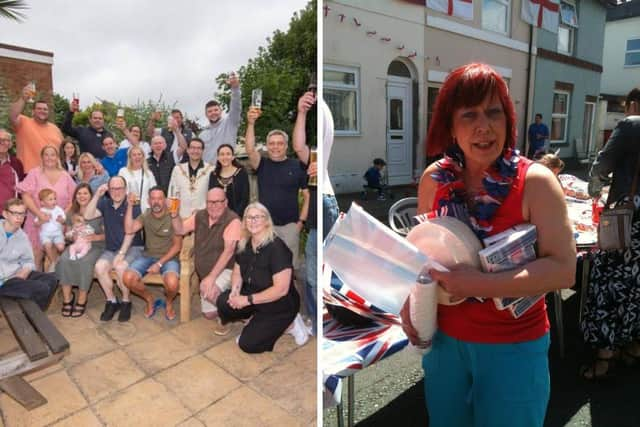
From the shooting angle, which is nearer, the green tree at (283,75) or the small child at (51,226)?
the green tree at (283,75)

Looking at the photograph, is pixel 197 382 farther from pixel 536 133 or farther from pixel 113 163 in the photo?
pixel 536 133

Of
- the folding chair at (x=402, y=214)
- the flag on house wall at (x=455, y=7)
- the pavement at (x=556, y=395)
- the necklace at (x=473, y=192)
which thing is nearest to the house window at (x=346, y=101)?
the flag on house wall at (x=455, y=7)

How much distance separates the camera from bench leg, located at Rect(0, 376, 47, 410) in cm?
185

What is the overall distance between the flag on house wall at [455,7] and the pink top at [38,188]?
14.9 feet

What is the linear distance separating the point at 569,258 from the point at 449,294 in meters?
0.22

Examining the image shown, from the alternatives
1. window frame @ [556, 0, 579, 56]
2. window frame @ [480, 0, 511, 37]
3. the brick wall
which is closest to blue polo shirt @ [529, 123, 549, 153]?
window frame @ [480, 0, 511, 37]

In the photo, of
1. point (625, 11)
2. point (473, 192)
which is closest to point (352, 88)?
point (473, 192)

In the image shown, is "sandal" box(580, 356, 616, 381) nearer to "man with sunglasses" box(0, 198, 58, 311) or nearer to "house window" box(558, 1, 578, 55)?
"man with sunglasses" box(0, 198, 58, 311)

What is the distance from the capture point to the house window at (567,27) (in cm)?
822

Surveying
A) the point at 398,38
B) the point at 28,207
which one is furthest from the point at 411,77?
the point at 28,207

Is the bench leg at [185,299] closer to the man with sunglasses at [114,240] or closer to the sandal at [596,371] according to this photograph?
the man with sunglasses at [114,240]

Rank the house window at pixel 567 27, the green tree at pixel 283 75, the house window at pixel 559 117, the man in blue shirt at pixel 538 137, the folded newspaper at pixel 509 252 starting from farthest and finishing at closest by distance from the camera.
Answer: the house window at pixel 559 117
the house window at pixel 567 27
the man in blue shirt at pixel 538 137
the green tree at pixel 283 75
the folded newspaper at pixel 509 252

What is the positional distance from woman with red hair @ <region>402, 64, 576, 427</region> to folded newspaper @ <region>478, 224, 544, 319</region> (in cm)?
2

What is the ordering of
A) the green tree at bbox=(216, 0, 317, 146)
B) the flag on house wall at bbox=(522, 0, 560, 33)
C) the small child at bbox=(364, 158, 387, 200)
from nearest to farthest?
the green tree at bbox=(216, 0, 317, 146) < the small child at bbox=(364, 158, 387, 200) < the flag on house wall at bbox=(522, 0, 560, 33)
